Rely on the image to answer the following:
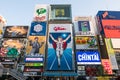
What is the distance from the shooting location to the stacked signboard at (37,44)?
35938 millimetres

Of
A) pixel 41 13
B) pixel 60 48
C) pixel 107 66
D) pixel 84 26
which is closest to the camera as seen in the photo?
pixel 107 66

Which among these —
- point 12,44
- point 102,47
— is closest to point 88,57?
point 102,47

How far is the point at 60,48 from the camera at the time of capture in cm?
3862

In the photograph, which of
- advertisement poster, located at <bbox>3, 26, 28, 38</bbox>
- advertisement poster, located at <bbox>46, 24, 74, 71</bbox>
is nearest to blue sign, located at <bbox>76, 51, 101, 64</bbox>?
advertisement poster, located at <bbox>46, 24, 74, 71</bbox>

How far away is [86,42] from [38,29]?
9401mm

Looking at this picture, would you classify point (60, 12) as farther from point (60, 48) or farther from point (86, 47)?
point (86, 47)

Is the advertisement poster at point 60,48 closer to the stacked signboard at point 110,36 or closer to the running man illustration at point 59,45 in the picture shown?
the running man illustration at point 59,45

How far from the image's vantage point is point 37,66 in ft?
119

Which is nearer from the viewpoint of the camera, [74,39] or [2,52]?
[2,52]

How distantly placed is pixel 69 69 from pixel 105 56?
696cm

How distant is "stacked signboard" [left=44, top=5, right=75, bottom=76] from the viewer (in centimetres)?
3625

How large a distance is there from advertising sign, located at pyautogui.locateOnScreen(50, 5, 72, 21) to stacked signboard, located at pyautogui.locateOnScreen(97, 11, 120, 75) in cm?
624

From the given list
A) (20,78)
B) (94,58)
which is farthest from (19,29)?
(94,58)

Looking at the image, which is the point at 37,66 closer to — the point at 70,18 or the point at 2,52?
the point at 2,52
